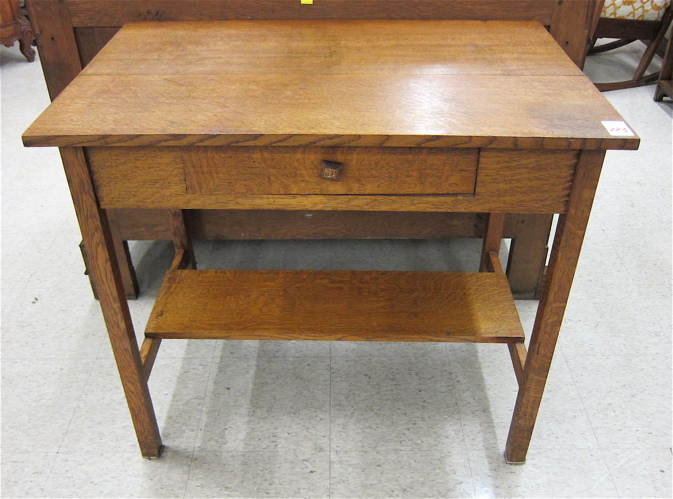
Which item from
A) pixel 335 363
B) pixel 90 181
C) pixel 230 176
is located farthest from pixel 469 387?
pixel 90 181

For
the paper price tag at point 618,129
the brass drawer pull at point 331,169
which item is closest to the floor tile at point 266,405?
the brass drawer pull at point 331,169

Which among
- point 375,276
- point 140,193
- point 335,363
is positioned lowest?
point 335,363

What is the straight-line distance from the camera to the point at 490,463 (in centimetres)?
171

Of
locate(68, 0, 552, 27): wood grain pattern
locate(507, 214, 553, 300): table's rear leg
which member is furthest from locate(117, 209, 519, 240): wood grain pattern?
locate(68, 0, 552, 27): wood grain pattern

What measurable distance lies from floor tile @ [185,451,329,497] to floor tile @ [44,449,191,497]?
1.6 inches

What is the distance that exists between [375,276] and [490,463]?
0.57 metres

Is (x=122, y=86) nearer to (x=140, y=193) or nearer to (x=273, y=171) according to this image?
(x=140, y=193)

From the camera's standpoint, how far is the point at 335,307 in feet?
5.66

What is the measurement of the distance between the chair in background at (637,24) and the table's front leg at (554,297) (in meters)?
2.54

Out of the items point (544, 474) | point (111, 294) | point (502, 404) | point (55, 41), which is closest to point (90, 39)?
point (55, 41)

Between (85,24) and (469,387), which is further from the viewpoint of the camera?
(469,387)

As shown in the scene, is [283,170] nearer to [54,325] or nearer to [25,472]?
[25,472]

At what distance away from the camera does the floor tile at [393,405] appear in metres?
1.77

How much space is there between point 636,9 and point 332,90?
2.87m
